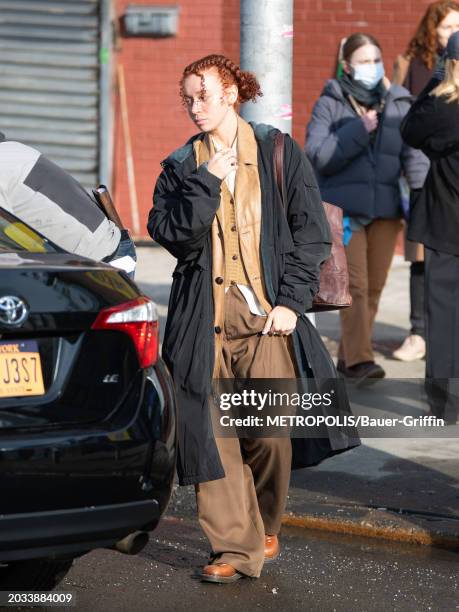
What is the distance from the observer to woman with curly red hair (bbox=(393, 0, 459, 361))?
25.9 feet

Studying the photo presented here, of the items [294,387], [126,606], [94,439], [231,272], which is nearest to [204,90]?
[231,272]

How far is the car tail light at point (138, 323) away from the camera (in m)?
4.07

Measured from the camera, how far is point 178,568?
512 cm

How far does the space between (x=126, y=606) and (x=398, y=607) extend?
0.93 m

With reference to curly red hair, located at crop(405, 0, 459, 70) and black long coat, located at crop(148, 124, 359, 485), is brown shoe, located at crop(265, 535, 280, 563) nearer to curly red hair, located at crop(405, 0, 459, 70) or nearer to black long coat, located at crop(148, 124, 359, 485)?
black long coat, located at crop(148, 124, 359, 485)

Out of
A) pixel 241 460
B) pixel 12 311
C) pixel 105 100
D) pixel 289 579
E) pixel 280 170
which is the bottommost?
pixel 289 579

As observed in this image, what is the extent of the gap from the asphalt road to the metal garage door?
9174 millimetres

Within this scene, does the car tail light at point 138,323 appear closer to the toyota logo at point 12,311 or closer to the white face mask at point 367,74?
the toyota logo at point 12,311

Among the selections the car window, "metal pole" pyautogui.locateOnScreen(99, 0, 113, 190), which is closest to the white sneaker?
the car window

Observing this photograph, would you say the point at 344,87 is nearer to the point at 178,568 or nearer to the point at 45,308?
the point at 178,568

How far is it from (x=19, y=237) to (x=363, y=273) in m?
3.78

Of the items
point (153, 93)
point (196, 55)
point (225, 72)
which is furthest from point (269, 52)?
point (153, 93)

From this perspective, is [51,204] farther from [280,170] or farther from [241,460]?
[241,460]

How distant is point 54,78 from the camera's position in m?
14.2
